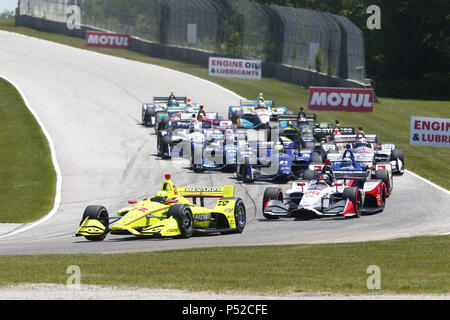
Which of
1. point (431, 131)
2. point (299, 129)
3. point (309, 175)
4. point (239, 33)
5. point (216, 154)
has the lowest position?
point (216, 154)

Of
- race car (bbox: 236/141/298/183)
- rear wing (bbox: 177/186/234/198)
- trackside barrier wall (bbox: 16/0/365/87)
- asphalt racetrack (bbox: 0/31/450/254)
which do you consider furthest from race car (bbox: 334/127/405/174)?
trackside barrier wall (bbox: 16/0/365/87)

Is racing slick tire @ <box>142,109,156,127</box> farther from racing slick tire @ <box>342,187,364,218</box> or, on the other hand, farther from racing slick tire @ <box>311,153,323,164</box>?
racing slick tire @ <box>342,187,364,218</box>

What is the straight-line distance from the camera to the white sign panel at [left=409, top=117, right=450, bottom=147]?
27.0 meters

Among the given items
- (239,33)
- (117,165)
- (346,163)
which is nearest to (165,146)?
(117,165)

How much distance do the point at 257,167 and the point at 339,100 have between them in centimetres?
1555

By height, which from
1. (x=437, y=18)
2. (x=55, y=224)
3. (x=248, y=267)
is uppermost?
(x=437, y=18)

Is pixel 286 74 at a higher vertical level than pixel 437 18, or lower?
lower

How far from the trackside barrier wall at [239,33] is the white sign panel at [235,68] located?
8.50 feet

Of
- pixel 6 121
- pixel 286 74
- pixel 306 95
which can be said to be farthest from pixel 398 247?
pixel 286 74

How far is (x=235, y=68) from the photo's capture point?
5541 centimetres

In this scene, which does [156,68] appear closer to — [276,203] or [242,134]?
[242,134]

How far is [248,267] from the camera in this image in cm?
1345

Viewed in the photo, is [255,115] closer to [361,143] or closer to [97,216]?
[361,143]
